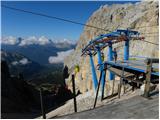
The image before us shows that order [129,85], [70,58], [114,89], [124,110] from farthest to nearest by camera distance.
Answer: [70,58]
[114,89]
[129,85]
[124,110]

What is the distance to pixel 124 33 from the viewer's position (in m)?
29.3

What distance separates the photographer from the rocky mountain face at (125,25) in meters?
50.2

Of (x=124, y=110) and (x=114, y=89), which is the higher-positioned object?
(x=124, y=110)

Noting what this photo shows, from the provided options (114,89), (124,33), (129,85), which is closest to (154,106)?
(129,85)

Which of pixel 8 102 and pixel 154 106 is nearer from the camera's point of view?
pixel 154 106

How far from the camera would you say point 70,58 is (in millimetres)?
118438

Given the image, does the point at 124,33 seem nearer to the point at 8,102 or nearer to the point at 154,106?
the point at 154,106

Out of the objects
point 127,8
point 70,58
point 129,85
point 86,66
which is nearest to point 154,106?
point 129,85

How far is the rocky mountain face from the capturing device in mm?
50244

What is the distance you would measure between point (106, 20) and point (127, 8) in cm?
1376

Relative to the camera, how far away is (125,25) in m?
71.1

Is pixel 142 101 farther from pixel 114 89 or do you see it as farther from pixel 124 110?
pixel 114 89

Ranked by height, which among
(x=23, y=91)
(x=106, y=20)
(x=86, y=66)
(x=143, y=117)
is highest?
(x=106, y=20)

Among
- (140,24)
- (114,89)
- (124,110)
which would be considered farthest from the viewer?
(140,24)
